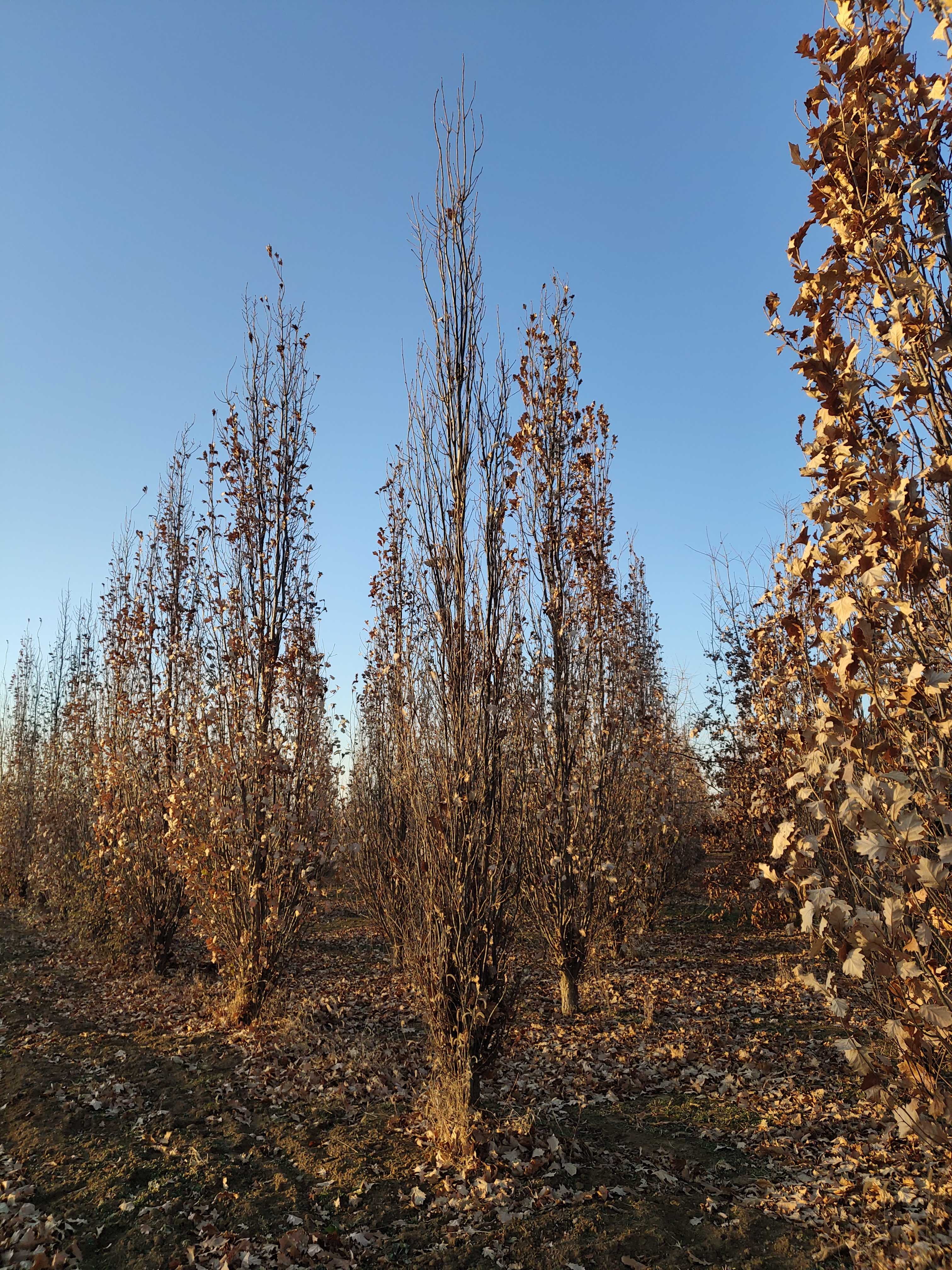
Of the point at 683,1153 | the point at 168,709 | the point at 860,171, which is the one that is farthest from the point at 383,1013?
the point at 860,171

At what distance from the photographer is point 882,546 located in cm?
223

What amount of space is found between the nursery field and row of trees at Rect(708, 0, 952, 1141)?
112cm

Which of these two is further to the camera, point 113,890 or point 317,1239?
point 113,890

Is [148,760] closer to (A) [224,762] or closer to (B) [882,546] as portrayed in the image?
(A) [224,762]

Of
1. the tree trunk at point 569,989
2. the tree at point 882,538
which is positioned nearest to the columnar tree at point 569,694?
the tree trunk at point 569,989

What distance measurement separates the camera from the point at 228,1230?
3305 mm

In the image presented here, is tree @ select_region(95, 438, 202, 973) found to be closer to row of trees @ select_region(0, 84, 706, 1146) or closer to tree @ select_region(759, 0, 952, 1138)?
row of trees @ select_region(0, 84, 706, 1146)

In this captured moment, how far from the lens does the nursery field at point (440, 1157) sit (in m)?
3.16

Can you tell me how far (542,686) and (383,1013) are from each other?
330 centimetres

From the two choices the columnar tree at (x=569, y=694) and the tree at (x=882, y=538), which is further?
the columnar tree at (x=569, y=694)

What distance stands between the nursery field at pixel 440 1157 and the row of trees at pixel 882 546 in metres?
1.12

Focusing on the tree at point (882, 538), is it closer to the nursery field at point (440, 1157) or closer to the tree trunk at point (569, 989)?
the nursery field at point (440, 1157)

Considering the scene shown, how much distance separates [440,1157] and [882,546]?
371 cm

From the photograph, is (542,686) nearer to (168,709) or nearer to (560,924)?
(560,924)
